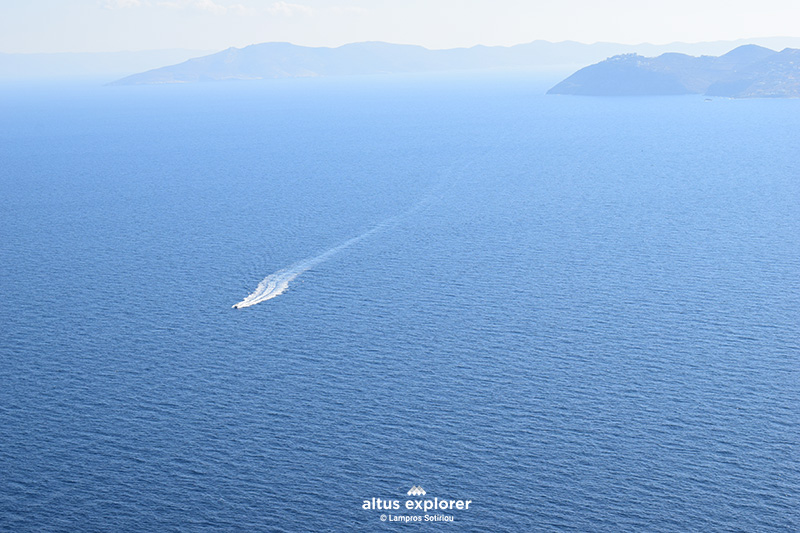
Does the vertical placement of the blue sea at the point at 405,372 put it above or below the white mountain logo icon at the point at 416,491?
above

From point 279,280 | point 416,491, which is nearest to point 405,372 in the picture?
point 416,491

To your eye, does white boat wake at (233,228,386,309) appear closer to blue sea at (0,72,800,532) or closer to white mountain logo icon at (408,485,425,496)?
blue sea at (0,72,800,532)

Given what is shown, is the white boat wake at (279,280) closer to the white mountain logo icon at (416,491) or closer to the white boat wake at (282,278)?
the white boat wake at (282,278)

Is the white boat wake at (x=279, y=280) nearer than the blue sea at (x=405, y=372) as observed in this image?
No

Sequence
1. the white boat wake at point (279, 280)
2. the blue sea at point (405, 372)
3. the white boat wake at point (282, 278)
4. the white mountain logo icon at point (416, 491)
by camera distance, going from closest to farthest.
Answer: the blue sea at point (405, 372)
the white mountain logo icon at point (416, 491)
the white boat wake at point (279, 280)
the white boat wake at point (282, 278)

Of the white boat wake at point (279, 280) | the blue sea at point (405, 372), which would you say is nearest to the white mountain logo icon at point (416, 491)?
the blue sea at point (405, 372)

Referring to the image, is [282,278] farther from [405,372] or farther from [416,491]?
[416,491]
